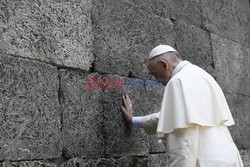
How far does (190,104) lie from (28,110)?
1066 mm

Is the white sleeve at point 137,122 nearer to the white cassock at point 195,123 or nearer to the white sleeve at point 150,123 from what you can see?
the white sleeve at point 150,123

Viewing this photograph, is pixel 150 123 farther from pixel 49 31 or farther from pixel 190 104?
pixel 49 31

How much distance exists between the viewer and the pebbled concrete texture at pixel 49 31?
2.75 meters

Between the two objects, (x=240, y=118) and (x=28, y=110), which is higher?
(x=28, y=110)

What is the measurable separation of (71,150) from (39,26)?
2.95 ft

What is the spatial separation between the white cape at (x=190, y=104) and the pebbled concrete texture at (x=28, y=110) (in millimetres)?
745

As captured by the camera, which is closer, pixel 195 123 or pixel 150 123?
pixel 195 123

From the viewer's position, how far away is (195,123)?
279cm

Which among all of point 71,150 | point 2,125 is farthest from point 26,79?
point 71,150

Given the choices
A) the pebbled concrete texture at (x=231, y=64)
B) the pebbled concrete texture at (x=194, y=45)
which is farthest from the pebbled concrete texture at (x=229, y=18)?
the pebbled concrete texture at (x=194, y=45)

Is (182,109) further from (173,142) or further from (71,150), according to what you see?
(71,150)

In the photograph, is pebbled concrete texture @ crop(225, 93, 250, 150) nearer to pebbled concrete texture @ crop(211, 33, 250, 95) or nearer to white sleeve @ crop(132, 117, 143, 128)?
pebbled concrete texture @ crop(211, 33, 250, 95)

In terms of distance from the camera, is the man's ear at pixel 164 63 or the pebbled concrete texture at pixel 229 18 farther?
the pebbled concrete texture at pixel 229 18

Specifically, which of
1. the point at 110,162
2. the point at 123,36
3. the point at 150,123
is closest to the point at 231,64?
the point at 123,36
